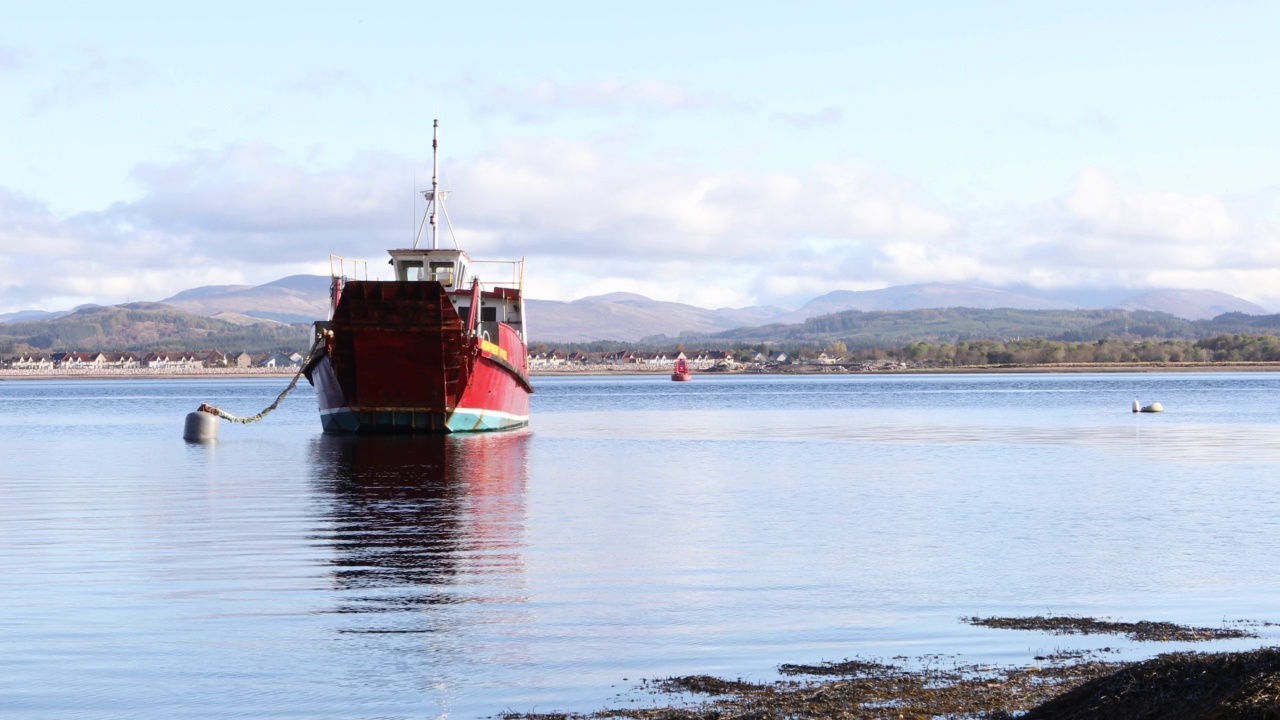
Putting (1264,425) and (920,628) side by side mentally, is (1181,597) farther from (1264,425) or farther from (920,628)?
(1264,425)

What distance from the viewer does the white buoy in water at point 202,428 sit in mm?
46125

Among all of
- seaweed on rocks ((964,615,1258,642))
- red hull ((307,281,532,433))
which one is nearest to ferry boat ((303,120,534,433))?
red hull ((307,281,532,433))

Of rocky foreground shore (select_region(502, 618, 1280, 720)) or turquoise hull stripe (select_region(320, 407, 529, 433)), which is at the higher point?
turquoise hull stripe (select_region(320, 407, 529, 433))

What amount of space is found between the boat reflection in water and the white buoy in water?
7.10 meters

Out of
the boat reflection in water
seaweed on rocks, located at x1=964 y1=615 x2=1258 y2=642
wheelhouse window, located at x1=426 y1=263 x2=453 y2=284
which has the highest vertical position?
wheelhouse window, located at x1=426 y1=263 x2=453 y2=284

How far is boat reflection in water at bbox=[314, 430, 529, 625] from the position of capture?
49.0 feet

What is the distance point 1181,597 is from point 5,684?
11201mm

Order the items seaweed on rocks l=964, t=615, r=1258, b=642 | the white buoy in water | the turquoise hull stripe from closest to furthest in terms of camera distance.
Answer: seaweed on rocks l=964, t=615, r=1258, b=642 → the turquoise hull stripe → the white buoy in water

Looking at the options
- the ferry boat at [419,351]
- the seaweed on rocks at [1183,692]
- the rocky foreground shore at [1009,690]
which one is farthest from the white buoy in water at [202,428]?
the seaweed on rocks at [1183,692]

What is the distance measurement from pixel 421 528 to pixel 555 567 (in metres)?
4.87

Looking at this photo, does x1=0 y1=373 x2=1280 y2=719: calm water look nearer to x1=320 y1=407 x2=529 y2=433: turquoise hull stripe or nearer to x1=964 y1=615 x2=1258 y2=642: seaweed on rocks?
x1=964 y1=615 x2=1258 y2=642: seaweed on rocks

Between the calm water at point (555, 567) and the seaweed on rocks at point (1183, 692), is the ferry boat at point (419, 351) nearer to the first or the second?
the calm water at point (555, 567)

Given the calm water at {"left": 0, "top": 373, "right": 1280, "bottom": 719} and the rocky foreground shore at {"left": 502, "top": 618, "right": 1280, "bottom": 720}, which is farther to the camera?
the calm water at {"left": 0, "top": 373, "right": 1280, "bottom": 719}

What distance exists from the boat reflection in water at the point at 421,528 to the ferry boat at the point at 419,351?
3.01 metres
